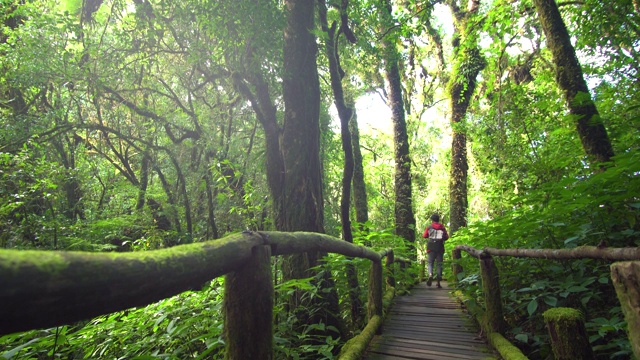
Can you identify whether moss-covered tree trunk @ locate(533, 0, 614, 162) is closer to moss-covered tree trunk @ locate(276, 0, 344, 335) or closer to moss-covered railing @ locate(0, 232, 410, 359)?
moss-covered tree trunk @ locate(276, 0, 344, 335)

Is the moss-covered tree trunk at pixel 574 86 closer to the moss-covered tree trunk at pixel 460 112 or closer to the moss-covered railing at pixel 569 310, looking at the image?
the moss-covered railing at pixel 569 310

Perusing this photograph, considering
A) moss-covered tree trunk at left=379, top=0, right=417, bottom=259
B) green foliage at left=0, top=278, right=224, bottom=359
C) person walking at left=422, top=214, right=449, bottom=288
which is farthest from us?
moss-covered tree trunk at left=379, top=0, right=417, bottom=259

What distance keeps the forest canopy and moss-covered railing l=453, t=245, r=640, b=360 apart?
0.26m

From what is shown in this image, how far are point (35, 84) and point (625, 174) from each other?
10932 mm

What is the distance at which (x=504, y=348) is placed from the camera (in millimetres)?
3170

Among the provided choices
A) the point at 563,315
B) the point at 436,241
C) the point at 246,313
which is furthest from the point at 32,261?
the point at 436,241

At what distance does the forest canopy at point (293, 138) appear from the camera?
3533 mm

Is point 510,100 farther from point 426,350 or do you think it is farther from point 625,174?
point 426,350

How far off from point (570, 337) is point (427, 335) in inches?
95.2

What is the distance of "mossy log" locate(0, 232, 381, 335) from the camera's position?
0.70 metres

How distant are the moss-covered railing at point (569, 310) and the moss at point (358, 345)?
1227mm

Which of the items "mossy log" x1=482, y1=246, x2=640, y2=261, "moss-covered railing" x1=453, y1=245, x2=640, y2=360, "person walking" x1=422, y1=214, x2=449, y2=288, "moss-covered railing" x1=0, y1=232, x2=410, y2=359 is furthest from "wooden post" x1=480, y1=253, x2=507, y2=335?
"person walking" x1=422, y1=214, x2=449, y2=288

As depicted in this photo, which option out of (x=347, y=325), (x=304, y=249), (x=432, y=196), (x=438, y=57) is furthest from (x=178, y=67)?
(x=432, y=196)

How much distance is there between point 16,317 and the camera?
706 mm
